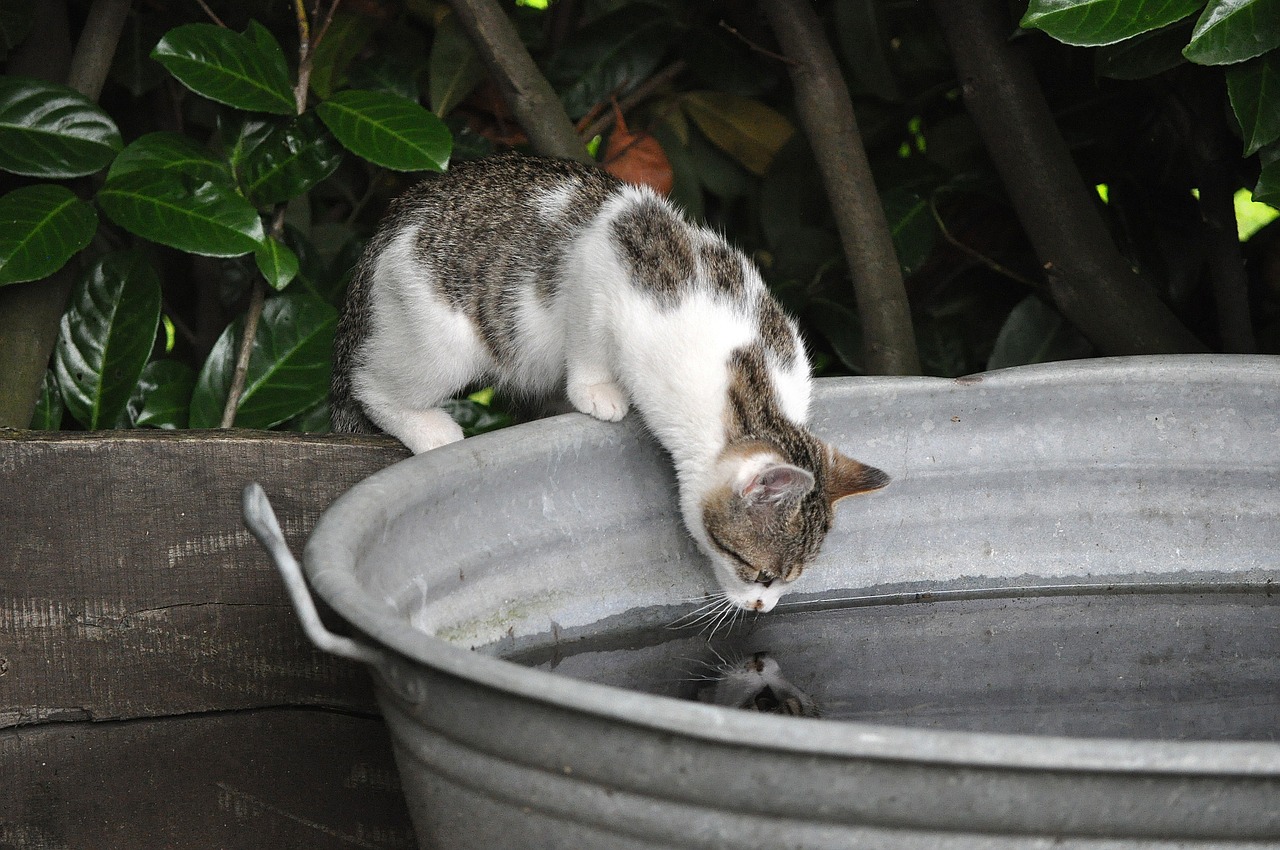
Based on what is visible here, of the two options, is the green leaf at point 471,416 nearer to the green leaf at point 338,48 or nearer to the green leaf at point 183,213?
the green leaf at point 183,213

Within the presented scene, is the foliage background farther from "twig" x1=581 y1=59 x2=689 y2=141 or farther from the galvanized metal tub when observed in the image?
the galvanized metal tub

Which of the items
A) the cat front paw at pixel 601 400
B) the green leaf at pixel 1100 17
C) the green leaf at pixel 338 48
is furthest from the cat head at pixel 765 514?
the green leaf at pixel 338 48

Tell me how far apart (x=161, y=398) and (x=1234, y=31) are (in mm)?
1733

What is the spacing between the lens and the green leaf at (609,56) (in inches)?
97.7

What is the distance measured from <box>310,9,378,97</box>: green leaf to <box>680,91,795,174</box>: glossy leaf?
25.4 inches

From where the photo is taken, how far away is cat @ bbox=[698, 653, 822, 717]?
1.33m

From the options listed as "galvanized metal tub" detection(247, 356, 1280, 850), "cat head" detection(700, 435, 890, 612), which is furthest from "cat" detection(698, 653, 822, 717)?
"cat head" detection(700, 435, 890, 612)

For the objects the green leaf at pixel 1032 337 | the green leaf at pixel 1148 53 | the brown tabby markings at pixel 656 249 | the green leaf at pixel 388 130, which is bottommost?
the green leaf at pixel 1032 337

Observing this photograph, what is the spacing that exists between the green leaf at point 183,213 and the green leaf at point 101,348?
0.51 ft

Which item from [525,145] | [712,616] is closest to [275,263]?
[525,145]

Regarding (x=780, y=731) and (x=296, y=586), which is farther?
(x=296, y=586)

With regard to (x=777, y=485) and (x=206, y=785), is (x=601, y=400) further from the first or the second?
(x=206, y=785)

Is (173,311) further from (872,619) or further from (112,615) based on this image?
(872,619)

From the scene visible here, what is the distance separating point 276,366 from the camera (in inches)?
85.6
